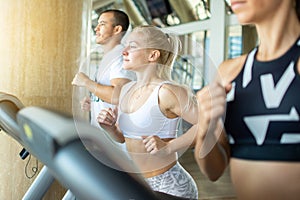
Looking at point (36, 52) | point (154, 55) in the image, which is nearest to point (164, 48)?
point (154, 55)

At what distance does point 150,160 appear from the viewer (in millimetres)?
738

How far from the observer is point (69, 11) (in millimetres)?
1537

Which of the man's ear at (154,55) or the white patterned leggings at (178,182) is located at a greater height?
the man's ear at (154,55)

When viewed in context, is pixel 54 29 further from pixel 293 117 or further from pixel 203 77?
pixel 293 117

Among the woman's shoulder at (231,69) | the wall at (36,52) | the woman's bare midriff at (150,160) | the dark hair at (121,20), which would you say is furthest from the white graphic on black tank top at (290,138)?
the wall at (36,52)

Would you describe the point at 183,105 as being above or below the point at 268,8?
below

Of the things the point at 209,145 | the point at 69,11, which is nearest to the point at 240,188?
the point at 209,145

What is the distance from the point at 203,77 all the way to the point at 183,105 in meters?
0.06

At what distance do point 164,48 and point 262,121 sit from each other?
0.80ft

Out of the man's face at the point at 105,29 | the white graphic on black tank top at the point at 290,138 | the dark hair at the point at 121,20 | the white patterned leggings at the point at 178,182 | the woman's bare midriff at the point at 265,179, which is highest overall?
the dark hair at the point at 121,20

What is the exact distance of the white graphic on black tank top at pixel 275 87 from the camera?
22.0 inches

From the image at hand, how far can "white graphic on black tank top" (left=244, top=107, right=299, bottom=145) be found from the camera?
552mm

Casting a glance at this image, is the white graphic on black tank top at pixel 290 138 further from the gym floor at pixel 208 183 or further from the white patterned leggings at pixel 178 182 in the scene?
the white patterned leggings at pixel 178 182

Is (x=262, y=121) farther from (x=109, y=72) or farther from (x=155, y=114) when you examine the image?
(x=109, y=72)
